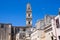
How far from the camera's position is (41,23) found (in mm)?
54469

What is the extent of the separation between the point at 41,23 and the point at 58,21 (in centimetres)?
2299

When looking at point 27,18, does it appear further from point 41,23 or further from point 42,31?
point 42,31

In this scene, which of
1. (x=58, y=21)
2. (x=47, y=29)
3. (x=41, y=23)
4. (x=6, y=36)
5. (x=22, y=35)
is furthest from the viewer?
(x=6, y=36)

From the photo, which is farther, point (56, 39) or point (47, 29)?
point (47, 29)

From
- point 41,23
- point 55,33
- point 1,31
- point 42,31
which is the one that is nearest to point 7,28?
point 1,31

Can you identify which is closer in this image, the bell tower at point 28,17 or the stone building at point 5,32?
the stone building at point 5,32

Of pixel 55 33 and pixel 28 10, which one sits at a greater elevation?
pixel 28 10

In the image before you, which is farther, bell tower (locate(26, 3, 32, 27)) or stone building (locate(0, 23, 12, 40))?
bell tower (locate(26, 3, 32, 27))

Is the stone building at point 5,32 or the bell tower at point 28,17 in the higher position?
the bell tower at point 28,17

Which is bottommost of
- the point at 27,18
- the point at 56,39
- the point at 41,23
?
the point at 56,39

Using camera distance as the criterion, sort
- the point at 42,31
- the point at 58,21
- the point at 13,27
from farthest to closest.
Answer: the point at 13,27
the point at 42,31
the point at 58,21

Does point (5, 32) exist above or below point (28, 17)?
below

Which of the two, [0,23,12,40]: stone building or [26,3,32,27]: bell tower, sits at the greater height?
[26,3,32,27]: bell tower

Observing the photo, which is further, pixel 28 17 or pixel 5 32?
pixel 28 17
